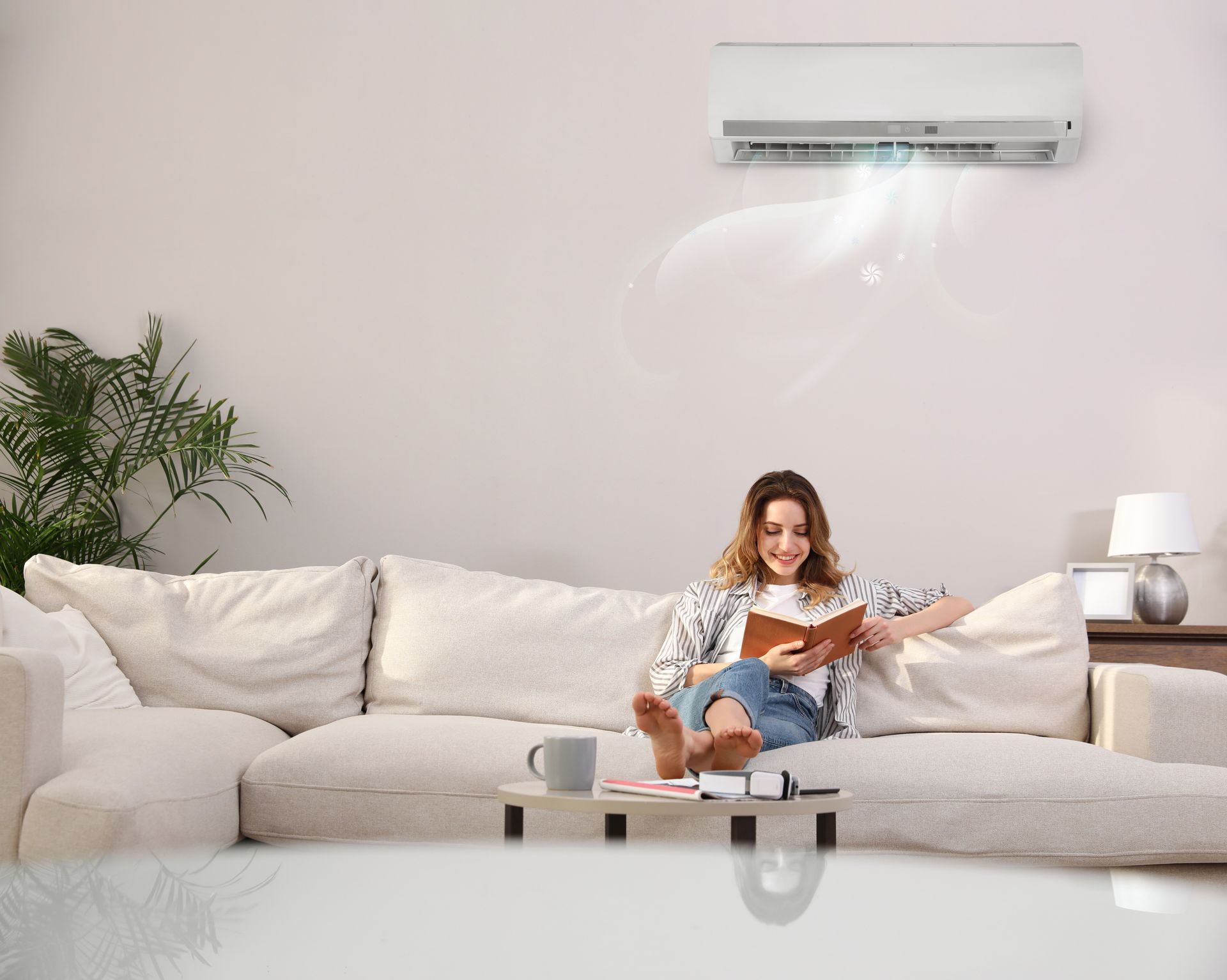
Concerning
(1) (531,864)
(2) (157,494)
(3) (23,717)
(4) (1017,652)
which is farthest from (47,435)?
(1) (531,864)

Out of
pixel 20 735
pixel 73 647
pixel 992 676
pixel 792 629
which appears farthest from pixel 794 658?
pixel 73 647

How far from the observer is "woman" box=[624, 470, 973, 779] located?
202cm

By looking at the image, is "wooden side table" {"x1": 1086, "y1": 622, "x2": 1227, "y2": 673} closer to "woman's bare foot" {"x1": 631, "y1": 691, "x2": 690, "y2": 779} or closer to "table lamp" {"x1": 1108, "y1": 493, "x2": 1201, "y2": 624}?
"table lamp" {"x1": 1108, "y1": 493, "x2": 1201, "y2": 624}

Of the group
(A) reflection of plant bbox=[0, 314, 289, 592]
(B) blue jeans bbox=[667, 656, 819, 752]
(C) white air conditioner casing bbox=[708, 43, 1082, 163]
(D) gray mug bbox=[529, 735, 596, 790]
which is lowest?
(D) gray mug bbox=[529, 735, 596, 790]

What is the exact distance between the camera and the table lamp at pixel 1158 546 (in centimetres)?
281

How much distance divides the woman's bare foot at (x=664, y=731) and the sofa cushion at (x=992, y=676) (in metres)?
0.84

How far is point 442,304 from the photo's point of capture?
3256 mm

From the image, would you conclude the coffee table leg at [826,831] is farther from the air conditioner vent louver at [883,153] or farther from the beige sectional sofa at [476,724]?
the air conditioner vent louver at [883,153]

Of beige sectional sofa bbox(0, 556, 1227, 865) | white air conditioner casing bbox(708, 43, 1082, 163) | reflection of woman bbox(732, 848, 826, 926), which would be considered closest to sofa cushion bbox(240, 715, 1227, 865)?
beige sectional sofa bbox(0, 556, 1227, 865)

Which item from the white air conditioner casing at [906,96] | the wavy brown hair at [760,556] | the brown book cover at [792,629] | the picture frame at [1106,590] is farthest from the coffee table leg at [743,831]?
the white air conditioner casing at [906,96]

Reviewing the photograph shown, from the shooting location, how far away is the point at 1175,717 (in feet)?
6.72

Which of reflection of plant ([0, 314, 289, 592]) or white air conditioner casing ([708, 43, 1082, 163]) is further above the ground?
A: white air conditioner casing ([708, 43, 1082, 163])

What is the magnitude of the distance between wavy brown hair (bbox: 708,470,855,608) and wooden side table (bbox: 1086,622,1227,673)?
2.58ft

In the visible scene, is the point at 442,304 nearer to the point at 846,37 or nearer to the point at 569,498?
the point at 569,498
